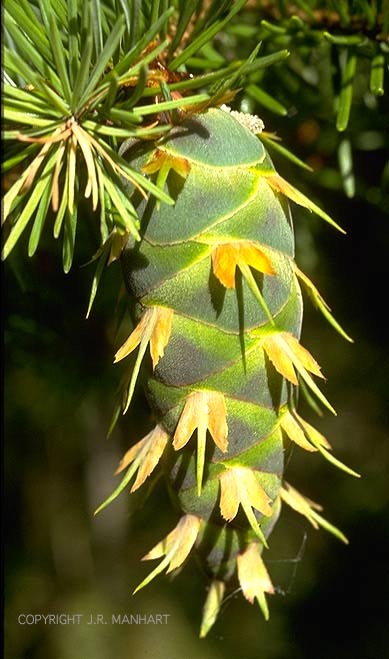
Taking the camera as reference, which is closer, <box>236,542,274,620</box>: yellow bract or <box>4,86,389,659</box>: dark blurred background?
<box>236,542,274,620</box>: yellow bract

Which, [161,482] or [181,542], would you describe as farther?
[161,482]

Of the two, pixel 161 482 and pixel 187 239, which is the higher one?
pixel 187 239

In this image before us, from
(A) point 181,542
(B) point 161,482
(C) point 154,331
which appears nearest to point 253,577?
(A) point 181,542

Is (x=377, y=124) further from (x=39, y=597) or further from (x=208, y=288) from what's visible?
(x=39, y=597)

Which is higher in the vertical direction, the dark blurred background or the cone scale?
the cone scale

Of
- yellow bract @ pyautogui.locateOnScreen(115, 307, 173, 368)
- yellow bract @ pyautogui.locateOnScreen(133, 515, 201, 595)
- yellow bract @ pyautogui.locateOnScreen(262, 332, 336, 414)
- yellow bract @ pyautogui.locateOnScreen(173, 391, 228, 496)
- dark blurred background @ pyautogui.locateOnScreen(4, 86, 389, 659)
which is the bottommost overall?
dark blurred background @ pyautogui.locateOnScreen(4, 86, 389, 659)

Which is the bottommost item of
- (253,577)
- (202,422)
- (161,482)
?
(161,482)

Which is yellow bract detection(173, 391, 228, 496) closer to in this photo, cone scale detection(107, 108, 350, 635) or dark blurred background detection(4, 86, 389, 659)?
cone scale detection(107, 108, 350, 635)

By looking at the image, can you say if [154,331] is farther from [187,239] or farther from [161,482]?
[161,482]

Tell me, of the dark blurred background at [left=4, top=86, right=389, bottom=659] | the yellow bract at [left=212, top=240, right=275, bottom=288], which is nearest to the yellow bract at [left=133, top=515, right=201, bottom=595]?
the yellow bract at [left=212, top=240, right=275, bottom=288]

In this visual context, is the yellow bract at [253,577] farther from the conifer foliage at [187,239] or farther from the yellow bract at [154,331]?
the yellow bract at [154,331]
